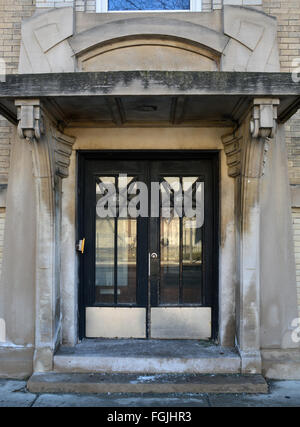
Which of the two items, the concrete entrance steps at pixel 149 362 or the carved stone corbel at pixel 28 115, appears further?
the concrete entrance steps at pixel 149 362

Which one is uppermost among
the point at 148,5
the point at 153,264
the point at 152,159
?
the point at 148,5

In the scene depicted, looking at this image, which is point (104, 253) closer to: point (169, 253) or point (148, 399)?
point (169, 253)

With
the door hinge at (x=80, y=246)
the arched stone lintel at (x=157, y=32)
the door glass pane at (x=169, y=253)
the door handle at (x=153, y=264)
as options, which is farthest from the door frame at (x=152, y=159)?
the arched stone lintel at (x=157, y=32)

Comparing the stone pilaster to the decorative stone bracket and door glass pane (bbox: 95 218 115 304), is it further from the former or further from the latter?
door glass pane (bbox: 95 218 115 304)

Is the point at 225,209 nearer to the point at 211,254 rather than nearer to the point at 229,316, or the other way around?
the point at 211,254

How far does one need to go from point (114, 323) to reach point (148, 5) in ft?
13.3

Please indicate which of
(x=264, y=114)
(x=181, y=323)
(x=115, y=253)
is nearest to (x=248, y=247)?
(x=181, y=323)

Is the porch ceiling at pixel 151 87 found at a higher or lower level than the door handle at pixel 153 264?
higher

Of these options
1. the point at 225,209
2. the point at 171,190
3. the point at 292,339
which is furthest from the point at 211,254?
the point at 292,339

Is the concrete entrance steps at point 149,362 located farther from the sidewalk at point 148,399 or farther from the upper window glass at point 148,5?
the upper window glass at point 148,5

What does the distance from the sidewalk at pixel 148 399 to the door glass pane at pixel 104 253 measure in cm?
141

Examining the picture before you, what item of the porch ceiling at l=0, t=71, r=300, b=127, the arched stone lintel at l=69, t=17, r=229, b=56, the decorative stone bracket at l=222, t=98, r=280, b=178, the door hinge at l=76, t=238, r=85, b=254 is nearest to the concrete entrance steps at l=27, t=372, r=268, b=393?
the door hinge at l=76, t=238, r=85, b=254

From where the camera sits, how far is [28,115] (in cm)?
388

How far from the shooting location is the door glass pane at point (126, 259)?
16.4 feet
